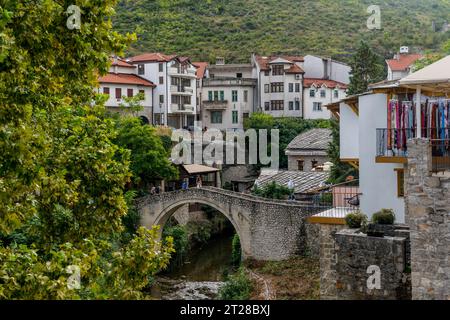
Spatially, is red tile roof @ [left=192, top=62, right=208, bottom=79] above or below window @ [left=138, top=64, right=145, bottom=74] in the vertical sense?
above

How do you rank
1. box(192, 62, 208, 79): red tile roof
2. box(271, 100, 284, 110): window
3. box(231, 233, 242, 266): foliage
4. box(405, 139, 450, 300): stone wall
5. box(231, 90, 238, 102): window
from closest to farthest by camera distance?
box(405, 139, 450, 300): stone wall → box(231, 233, 242, 266): foliage → box(271, 100, 284, 110): window → box(231, 90, 238, 102): window → box(192, 62, 208, 79): red tile roof

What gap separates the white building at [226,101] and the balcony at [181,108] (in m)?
2.34

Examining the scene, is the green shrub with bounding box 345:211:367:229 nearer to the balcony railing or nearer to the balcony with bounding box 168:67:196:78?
the balcony railing

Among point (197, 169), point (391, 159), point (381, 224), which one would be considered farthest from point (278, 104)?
point (381, 224)

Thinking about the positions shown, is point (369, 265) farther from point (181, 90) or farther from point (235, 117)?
point (235, 117)

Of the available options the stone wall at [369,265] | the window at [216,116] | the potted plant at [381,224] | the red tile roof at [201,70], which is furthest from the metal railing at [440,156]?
the red tile roof at [201,70]

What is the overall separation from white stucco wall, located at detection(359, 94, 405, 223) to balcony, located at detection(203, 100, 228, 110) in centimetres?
4785

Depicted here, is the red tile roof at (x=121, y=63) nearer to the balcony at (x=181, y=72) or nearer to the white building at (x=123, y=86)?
the white building at (x=123, y=86)

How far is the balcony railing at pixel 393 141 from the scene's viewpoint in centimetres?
1537

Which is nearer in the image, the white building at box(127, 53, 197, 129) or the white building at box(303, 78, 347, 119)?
the white building at box(127, 53, 197, 129)

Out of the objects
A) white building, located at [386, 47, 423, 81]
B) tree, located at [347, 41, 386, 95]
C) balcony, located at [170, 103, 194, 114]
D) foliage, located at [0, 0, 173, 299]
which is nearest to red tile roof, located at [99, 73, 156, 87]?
balcony, located at [170, 103, 194, 114]

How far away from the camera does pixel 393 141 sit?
1585 cm

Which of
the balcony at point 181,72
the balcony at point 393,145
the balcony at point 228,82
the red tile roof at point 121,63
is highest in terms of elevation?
the red tile roof at point 121,63

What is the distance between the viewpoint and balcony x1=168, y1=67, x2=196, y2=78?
6066cm
